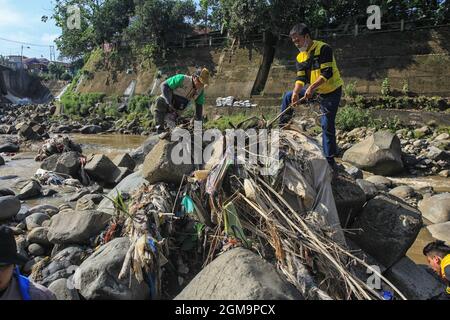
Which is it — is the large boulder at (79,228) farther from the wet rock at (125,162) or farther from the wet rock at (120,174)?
the wet rock at (125,162)

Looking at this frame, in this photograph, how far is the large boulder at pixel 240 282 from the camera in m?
2.70

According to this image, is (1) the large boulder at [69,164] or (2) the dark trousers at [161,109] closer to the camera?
(2) the dark trousers at [161,109]

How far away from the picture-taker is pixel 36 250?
194 inches

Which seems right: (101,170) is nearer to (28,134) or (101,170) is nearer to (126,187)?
(126,187)

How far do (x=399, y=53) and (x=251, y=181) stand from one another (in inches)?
746

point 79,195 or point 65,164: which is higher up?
point 65,164

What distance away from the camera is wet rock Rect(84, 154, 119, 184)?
950 centimetres

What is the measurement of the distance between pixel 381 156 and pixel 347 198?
6821 millimetres

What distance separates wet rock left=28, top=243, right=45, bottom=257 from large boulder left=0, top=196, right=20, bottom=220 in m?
2.03

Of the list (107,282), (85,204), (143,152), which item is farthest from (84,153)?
(107,282)

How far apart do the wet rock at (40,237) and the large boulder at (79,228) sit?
1.10 feet

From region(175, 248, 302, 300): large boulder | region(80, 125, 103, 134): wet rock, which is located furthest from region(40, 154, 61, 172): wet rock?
region(80, 125, 103, 134): wet rock

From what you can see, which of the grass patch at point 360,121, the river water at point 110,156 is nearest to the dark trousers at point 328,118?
the river water at point 110,156
